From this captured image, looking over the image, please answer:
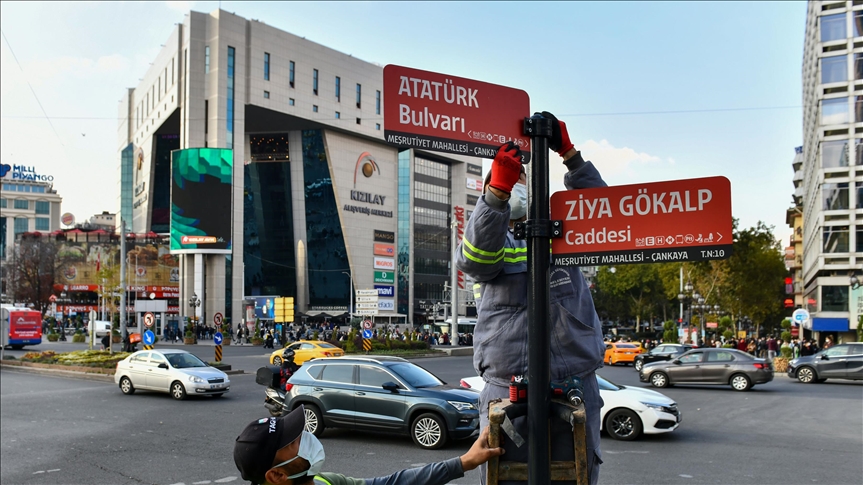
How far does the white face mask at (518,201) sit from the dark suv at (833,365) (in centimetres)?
2573

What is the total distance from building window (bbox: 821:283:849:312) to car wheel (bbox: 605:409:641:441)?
1258 inches

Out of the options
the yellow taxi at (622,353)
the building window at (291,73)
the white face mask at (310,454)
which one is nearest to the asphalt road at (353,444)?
the white face mask at (310,454)

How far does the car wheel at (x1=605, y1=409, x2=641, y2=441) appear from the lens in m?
12.5

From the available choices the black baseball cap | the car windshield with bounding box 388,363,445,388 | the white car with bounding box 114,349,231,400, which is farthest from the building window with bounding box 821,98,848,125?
the black baseball cap

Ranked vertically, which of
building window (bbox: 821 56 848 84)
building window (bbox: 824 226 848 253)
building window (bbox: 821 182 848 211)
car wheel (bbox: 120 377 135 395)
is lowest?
car wheel (bbox: 120 377 135 395)

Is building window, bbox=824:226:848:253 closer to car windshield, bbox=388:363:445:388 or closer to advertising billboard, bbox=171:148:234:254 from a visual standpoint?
car windshield, bbox=388:363:445:388

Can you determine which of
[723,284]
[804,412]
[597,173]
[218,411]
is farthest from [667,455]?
[723,284]

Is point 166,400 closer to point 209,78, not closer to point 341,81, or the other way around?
point 209,78

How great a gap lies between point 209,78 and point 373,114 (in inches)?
837

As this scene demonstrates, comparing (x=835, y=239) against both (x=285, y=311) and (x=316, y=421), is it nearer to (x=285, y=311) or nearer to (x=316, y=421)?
(x=285, y=311)

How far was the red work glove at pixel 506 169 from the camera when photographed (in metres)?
2.95

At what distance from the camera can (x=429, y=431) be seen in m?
11.8

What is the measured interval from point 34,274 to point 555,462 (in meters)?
83.8

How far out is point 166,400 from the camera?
746 inches
